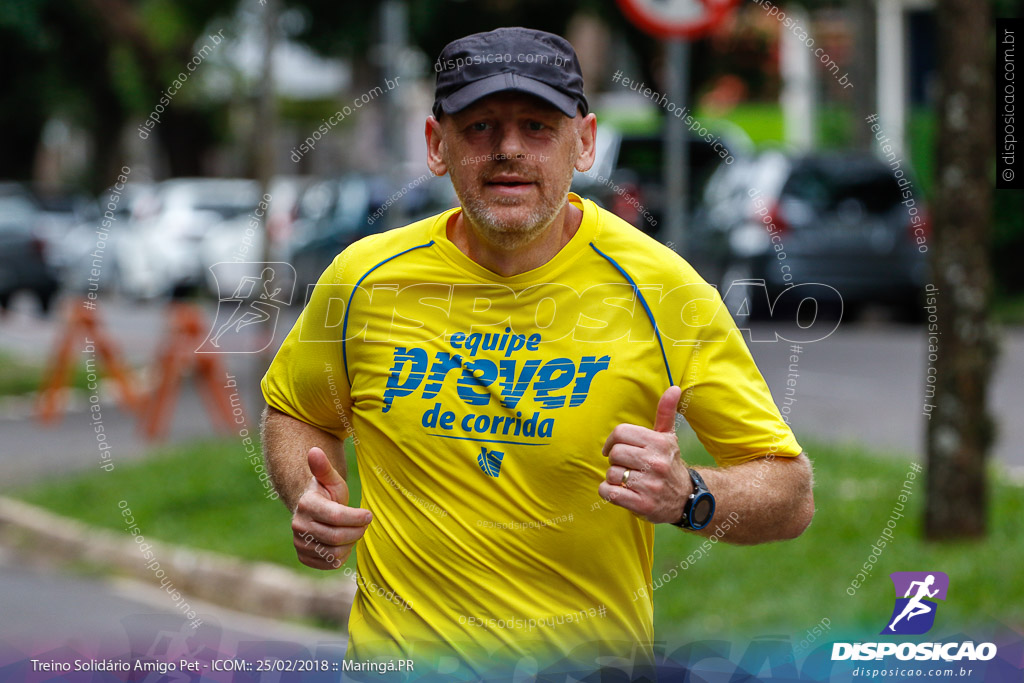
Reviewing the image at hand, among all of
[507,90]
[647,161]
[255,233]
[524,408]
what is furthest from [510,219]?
[647,161]

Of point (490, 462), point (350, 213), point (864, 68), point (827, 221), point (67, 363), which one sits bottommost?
point (67, 363)

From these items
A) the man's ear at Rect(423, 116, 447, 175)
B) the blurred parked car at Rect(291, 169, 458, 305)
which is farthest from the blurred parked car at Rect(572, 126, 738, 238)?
the man's ear at Rect(423, 116, 447, 175)

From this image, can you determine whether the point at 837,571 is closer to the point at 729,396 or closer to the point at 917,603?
the point at 917,603

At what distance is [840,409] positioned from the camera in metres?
10.7

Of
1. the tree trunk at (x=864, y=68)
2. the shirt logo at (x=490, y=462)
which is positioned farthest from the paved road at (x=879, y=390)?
the shirt logo at (x=490, y=462)

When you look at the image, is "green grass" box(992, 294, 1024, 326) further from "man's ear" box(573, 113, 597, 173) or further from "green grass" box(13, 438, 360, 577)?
"man's ear" box(573, 113, 597, 173)

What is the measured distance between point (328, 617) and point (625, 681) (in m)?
4.02

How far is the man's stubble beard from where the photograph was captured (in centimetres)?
257

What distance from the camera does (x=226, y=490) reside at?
→ 8.13 meters

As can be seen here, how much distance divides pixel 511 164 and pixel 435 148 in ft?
0.77

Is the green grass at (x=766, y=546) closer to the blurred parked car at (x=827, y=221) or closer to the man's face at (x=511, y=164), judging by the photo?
the blurred parked car at (x=827, y=221)

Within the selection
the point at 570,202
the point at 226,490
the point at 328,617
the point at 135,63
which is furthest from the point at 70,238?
the point at 570,202

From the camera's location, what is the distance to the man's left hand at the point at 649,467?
2.39 metres

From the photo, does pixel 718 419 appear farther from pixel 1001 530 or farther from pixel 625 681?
pixel 1001 530
